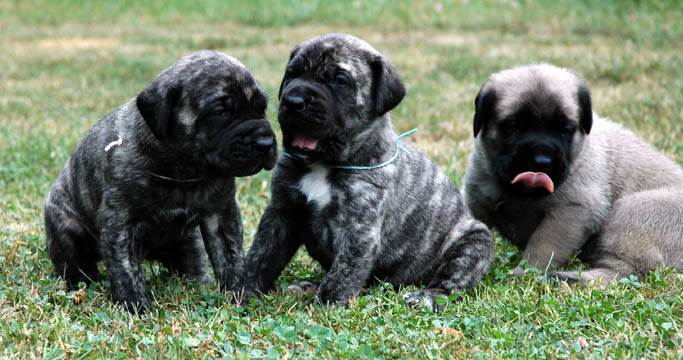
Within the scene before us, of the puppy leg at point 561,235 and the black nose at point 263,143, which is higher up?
the black nose at point 263,143

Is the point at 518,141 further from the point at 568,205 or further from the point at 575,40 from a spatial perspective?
the point at 575,40

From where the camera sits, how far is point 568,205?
5438 millimetres

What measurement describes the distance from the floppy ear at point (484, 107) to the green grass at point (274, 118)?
1.04 m

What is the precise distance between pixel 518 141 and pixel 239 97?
205 cm

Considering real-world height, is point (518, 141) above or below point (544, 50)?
above

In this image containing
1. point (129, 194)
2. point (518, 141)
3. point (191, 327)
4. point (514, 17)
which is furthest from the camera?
point (514, 17)

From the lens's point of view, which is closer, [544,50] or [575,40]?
[544,50]

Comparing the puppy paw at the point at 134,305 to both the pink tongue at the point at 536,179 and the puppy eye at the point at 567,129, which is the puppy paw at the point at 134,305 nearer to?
the pink tongue at the point at 536,179

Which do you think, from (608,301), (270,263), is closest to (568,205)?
(608,301)

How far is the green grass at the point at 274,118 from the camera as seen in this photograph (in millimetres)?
3777

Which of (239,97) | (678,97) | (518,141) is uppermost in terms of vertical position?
(239,97)

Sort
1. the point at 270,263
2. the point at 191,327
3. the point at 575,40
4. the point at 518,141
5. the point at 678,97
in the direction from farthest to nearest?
the point at 575,40
the point at 678,97
the point at 518,141
the point at 270,263
the point at 191,327

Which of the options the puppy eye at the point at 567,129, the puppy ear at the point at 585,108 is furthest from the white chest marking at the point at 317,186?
the puppy ear at the point at 585,108

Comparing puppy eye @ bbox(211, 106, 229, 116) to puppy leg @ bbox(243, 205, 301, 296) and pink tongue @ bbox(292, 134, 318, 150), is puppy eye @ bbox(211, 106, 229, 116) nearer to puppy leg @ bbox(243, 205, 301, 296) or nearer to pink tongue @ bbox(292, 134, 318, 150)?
pink tongue @ bbox(292, 134, 318, 150)
